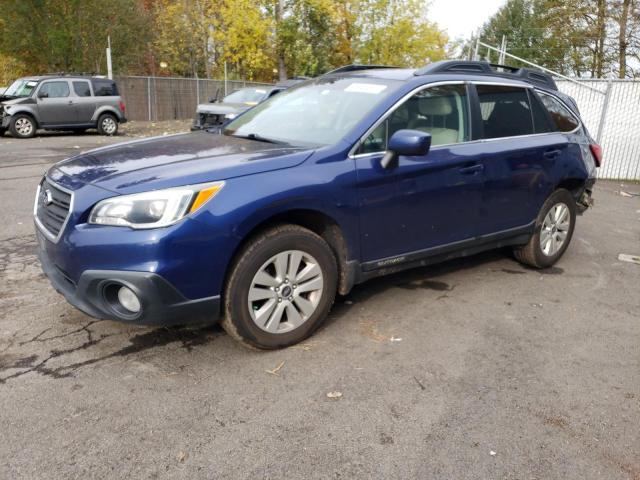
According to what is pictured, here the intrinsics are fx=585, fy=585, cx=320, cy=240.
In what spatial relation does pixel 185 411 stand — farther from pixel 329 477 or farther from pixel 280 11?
pixel 280 11

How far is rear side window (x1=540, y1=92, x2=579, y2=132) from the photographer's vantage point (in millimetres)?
5316

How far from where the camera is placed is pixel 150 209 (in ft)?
10.1

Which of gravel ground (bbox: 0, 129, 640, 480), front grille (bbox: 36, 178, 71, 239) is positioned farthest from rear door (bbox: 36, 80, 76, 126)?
front grille (bbox: 36, 178, 71, 239)

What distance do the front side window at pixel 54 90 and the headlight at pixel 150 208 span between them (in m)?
15.7

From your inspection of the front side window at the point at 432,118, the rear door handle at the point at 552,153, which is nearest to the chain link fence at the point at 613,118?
the rear door handle at the point at 552,153

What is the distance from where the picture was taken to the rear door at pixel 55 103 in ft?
54.9

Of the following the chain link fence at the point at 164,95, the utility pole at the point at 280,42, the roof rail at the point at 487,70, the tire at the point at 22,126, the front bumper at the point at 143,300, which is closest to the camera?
the front bumper at the point at 143,300

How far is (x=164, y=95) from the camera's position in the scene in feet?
88.7

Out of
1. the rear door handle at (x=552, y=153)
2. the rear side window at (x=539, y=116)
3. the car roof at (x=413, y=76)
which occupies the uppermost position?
the car roof at (x=413, y=76)

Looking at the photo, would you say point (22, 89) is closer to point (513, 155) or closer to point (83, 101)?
point (83, 101)

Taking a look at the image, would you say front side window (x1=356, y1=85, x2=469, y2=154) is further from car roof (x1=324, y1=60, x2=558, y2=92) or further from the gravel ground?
the gravel ground

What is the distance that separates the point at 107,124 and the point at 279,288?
16546 mm

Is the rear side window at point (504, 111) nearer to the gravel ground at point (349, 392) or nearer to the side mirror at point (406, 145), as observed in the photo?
the side mirror at point (406, 145)

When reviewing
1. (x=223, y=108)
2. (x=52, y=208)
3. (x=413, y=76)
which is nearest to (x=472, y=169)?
(x=413, y=76)
